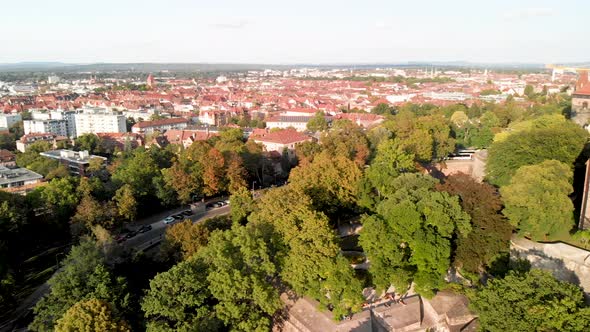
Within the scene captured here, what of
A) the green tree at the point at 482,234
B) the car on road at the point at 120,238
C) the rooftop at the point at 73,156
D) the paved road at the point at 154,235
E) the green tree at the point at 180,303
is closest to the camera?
the green tree at the point at 180,303

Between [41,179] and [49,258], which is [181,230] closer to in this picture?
[49,258]

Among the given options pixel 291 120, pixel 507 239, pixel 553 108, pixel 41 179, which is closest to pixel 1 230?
pixel 41 179

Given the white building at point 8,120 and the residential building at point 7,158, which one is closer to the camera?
the residential building at point 7,158

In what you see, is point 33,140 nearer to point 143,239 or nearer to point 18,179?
point 18,179

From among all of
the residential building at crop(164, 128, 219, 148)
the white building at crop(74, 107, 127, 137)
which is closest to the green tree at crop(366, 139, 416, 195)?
the residential building at crop(164, 128, 219, 148)

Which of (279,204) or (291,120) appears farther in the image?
(291,120)

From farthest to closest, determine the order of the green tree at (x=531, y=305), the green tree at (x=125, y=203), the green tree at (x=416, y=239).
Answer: the green tree at (x=125, y=203)
the green tree at (x=416, y=239)
the green tree at (x=531, y=305)

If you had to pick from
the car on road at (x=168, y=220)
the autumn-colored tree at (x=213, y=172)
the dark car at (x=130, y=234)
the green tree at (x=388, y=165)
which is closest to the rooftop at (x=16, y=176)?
the dark car at (x=130, y=234)

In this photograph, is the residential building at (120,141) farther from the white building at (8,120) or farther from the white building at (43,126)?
the white building at (8,120)
